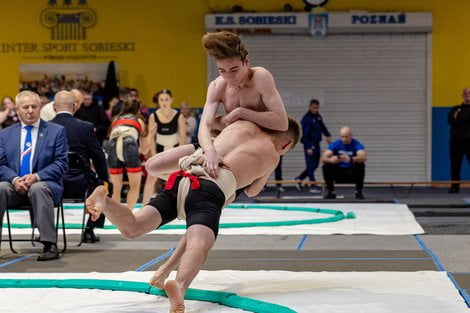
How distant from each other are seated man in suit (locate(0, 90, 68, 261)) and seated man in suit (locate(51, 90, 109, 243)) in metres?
0.68

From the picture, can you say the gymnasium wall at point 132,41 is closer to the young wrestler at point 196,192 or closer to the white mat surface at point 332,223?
the white mat surface at point 332,223

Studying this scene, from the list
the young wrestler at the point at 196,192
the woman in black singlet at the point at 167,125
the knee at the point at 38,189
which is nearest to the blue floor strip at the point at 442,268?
the young wrestler at the point at 196,192

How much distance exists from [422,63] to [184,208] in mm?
12851

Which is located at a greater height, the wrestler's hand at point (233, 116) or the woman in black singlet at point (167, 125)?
the wrestler's hand at point (233, 116)

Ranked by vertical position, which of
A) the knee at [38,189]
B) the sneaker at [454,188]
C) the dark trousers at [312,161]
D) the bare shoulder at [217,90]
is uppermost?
the bare shoulder at [217,90]

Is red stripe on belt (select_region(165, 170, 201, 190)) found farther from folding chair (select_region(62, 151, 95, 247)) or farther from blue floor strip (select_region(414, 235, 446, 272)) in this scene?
folding chair (select_region(62, 151, 95, 247))

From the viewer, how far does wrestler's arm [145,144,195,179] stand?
4.84 meters

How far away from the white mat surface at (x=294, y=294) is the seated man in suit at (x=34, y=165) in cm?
105

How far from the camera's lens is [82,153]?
7625 millimetres

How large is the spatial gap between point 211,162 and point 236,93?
61cm

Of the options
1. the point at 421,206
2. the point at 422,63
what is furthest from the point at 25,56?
the point at 421,206

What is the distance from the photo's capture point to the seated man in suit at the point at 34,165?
6.43 m

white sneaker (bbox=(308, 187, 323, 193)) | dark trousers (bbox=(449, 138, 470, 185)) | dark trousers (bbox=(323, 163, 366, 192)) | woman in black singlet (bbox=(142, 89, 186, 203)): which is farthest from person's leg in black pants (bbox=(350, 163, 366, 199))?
woman in black singlet (bbox=(142, 89, 186, 203))

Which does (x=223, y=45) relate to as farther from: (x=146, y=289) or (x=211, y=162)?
(x=146, y=289)
